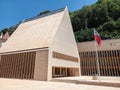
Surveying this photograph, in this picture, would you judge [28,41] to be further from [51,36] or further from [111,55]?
[111,55]

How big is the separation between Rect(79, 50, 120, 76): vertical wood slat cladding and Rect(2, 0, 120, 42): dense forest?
13.8m

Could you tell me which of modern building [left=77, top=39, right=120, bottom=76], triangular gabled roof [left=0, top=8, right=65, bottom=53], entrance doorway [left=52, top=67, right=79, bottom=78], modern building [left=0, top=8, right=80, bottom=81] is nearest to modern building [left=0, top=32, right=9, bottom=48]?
triangular gabled roof [left=0, top=8, right=65, bottom=53]

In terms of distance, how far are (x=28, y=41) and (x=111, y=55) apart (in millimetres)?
13617

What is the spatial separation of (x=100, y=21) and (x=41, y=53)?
33.2m

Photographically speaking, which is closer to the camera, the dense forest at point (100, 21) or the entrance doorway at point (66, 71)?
the entrance doorway at point (66, 71)

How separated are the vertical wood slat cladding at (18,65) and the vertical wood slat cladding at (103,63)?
11.6m

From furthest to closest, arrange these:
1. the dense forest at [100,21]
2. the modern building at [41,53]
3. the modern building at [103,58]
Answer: the dense forest at [100,21], the modern building at [103,58], the modern building at [41,53]

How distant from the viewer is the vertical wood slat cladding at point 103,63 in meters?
20.7

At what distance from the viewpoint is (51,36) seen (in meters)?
14.9

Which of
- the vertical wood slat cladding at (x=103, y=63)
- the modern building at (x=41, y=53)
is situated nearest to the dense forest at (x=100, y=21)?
the vertical wood slat cladding at (x=103, y=63)

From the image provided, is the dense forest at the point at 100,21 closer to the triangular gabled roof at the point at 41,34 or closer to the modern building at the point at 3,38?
the modern building at the point at 3,38

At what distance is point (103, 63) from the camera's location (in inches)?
847

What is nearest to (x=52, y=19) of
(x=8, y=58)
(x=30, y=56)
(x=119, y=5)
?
(x=30, y=56)

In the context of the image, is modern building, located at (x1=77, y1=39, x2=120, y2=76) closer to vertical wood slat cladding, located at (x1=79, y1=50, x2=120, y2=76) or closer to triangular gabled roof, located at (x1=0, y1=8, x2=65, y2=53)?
vertical wood slat cladding, located at (x1=79, y1=50, x2=120, y2=76)
